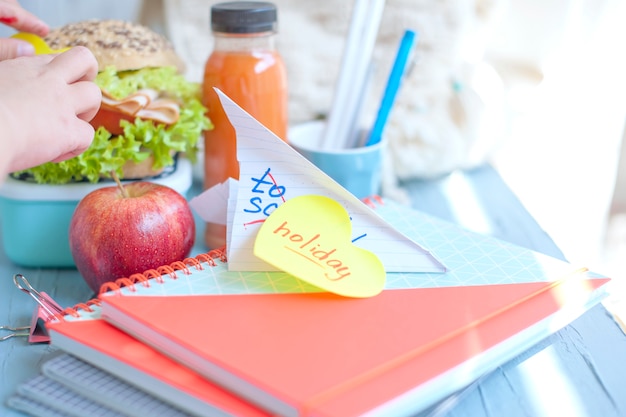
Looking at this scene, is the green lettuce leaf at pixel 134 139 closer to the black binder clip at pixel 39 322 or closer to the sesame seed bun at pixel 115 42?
the sesame seed bun at pixel 115 42

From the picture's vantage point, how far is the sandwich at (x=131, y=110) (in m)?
0.76

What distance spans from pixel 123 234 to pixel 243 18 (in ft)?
0.92

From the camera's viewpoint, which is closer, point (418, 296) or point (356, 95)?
point (418, 296)

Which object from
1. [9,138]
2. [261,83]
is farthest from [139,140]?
[9,138]

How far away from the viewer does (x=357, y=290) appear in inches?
24.0

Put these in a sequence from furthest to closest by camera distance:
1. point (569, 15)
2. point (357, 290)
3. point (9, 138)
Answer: point (569, 15), point (357, 290), point (9, 138)

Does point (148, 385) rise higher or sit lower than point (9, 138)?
lower

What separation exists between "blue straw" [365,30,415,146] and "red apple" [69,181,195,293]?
31 centimetres

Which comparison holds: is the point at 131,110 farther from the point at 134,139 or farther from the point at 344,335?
the point at 344,335

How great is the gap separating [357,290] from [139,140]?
→ 1.08 ft

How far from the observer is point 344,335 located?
1.80ft

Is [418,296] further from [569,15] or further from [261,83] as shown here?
[569,15]

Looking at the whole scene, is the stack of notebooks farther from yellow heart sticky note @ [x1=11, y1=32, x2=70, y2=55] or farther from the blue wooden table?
yellow heart sticky note @ [x1=11, y1=32, x2=70, y2=55]

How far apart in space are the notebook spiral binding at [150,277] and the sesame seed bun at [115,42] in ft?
0.90
